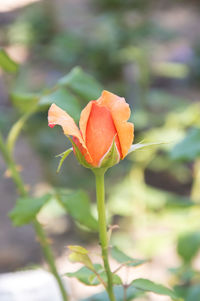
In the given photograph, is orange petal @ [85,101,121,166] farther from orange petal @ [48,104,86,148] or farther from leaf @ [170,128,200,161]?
leaf @ [170,128,200,161]

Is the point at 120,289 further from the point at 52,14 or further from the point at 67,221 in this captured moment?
the point at 52,14

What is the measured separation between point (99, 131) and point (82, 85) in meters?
0.31

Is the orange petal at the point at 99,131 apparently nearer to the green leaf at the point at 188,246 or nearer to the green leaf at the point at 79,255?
the green leaf at the point at 79,255

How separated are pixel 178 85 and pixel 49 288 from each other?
261 cm

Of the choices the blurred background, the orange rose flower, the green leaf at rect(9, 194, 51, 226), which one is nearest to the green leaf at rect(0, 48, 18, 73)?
the blurred background

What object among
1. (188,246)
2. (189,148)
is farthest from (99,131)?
(188,246)

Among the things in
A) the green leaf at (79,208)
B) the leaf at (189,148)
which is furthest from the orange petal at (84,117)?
the leaf at (189,148)

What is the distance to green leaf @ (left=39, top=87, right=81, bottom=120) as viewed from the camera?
61cm

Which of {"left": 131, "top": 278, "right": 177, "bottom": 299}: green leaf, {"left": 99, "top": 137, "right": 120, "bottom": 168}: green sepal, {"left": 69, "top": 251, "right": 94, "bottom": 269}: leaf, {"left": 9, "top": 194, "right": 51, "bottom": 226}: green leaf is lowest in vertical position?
{"left": 131, "top": 278, "right": 177, "bottom": 299}: green leaf

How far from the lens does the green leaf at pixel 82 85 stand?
0.69 metres

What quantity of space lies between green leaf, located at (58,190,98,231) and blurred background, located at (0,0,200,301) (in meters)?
0.03

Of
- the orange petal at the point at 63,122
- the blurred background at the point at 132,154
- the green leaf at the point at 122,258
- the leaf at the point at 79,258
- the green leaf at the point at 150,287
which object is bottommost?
the blurred background at the point at 132,154

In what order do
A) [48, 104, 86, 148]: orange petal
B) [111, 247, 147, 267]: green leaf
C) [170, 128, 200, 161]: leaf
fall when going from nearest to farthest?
[48, 104, 86, 148]: orange petal → [111, 247, 147, 267]: green leaf → [170, 128, 200, 161]: leaf

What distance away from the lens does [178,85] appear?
3.52 meters
